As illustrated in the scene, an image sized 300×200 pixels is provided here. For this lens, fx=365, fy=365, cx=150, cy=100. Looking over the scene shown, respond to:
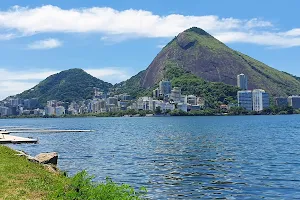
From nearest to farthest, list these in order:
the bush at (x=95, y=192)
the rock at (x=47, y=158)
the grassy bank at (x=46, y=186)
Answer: the bush at (x=95, y=192) < the grassy bank at (x=46, y=186) < the rock at (x=47, y=158)

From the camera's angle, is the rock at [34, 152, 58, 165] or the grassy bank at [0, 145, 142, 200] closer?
the grassy bank at [0, 145, 142, 200]

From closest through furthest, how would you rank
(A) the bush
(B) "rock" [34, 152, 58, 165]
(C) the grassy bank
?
(A) the bush → (C) the grassy bank → (B) "rock" [34, 152, 58, 165]

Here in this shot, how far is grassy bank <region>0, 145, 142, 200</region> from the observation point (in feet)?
41.9

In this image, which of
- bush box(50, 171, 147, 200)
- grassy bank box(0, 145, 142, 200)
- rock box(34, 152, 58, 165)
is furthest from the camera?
rock box(34, 152, 58, 165)

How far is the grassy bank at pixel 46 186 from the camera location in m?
12.8

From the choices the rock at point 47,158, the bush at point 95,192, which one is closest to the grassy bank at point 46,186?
the bush at point 95,192

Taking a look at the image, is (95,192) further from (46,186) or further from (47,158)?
(47,158)

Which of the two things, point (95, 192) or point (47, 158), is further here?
point (47, 158)

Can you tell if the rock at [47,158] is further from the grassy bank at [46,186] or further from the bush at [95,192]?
the bush at [95,192]

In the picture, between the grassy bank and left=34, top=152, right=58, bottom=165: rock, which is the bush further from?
left=34, top=152, right=58, bottom=165: rock

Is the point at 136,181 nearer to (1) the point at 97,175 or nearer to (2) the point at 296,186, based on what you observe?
(1) the point at 97,175

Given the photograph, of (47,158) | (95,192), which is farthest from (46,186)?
(47,158)

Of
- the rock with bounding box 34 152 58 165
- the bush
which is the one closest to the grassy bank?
the bush

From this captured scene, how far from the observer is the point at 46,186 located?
20.2 m
